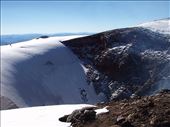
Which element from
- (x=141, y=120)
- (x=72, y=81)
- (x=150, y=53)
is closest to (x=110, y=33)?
(x=150, y=53)

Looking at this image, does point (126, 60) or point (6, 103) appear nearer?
point (6, 103)

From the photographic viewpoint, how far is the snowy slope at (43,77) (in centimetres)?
4194

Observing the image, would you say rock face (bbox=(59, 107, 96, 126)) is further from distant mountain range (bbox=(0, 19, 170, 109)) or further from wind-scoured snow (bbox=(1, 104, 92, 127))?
distant mountain range (bbox=(0, 19, 170, 109))

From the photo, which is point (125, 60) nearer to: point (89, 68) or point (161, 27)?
point (89, 68)

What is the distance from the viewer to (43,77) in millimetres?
49469

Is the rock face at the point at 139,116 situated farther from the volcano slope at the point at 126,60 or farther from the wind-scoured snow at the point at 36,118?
the volcano slope at the point at 126,60

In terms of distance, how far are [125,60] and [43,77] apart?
1258 centimetres

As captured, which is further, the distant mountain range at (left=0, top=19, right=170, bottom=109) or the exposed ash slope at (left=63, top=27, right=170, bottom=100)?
the exposed ash slope at (left=63, top=27, right=170, bottom=100)

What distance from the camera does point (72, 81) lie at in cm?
5075

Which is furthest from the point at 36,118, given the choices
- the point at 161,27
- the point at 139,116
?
the point at 161,27

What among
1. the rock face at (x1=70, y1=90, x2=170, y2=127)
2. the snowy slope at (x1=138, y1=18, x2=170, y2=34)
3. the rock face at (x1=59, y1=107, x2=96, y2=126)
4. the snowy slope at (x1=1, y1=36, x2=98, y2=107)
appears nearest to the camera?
the rock face at (x1=70, y1=90, x2=170, y2=127)

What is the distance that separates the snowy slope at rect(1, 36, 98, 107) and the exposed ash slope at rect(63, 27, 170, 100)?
2.04m

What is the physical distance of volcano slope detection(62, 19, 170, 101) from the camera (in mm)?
47594

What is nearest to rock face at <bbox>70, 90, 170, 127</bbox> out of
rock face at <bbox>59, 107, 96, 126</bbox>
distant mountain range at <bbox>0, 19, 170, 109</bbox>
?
rock face at <bbox>59, 107, 96, 126</bbox>
